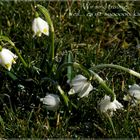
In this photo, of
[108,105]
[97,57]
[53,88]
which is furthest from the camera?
[97,57]

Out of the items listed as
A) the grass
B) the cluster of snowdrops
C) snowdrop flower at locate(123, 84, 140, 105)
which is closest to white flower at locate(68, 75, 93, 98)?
the cluster of snowdrops

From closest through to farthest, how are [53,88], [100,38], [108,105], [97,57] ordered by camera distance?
[108,105] < [53,88] < [97,57] < [100,38]

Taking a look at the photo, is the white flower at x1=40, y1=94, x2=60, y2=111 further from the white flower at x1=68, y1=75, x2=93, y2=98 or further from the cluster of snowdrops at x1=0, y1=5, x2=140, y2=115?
the white flower at x1=68, y1=75, x2=93, y2=98

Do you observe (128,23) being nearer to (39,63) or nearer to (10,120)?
(39,63)

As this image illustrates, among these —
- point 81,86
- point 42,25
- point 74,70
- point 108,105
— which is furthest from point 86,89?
point 42,25

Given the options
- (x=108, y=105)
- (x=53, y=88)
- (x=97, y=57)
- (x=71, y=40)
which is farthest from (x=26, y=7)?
(x=108, y=105)

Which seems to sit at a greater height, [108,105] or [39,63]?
[39,63]

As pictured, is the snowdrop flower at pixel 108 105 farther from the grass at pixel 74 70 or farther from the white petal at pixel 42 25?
the white petal at pixel 42 25
